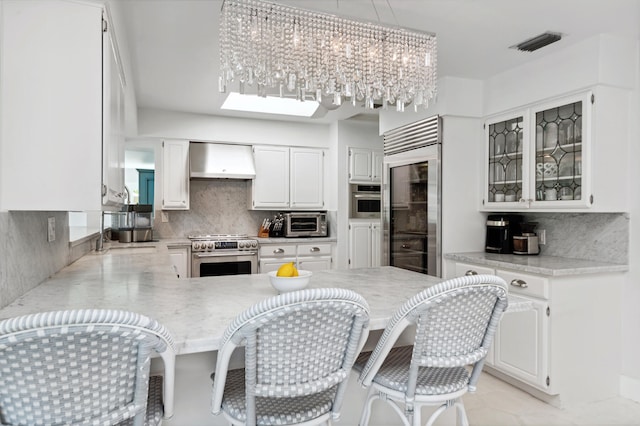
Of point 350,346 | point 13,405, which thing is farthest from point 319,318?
point 13,405

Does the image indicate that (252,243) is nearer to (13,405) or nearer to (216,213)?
(216,213)

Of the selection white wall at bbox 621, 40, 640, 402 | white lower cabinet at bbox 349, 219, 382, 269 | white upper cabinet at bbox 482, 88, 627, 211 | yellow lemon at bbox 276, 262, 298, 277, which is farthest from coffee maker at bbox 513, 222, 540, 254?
yellow lemon at bbox 276, 262, 298, 277

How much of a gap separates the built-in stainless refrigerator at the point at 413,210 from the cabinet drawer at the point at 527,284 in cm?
73

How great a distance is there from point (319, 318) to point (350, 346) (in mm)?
166

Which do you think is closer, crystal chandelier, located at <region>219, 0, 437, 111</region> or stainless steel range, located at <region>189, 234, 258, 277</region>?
crystal chandelier, located at <region>219, 0, 437, 111</region>

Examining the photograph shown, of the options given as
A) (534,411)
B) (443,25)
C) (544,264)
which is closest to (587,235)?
(544,264)

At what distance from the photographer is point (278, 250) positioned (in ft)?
16.0

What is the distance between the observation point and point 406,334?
→ 1.90 m

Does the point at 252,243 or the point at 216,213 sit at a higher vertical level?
the point at 216,213

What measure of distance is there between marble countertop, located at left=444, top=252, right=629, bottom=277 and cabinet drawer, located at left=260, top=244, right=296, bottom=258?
7.02 feet

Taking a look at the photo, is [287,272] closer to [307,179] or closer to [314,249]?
[314,249]

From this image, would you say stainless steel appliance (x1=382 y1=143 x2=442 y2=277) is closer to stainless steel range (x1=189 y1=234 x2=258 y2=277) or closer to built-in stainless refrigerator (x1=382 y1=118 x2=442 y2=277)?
built-in stainless refrigerator (x1=382 y1=118 x2=442 y2=277)

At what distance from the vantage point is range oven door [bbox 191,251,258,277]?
454 centimetres

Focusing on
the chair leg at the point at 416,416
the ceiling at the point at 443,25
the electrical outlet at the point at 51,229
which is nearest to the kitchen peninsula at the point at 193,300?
the electrical outlet at the point at 51,229
